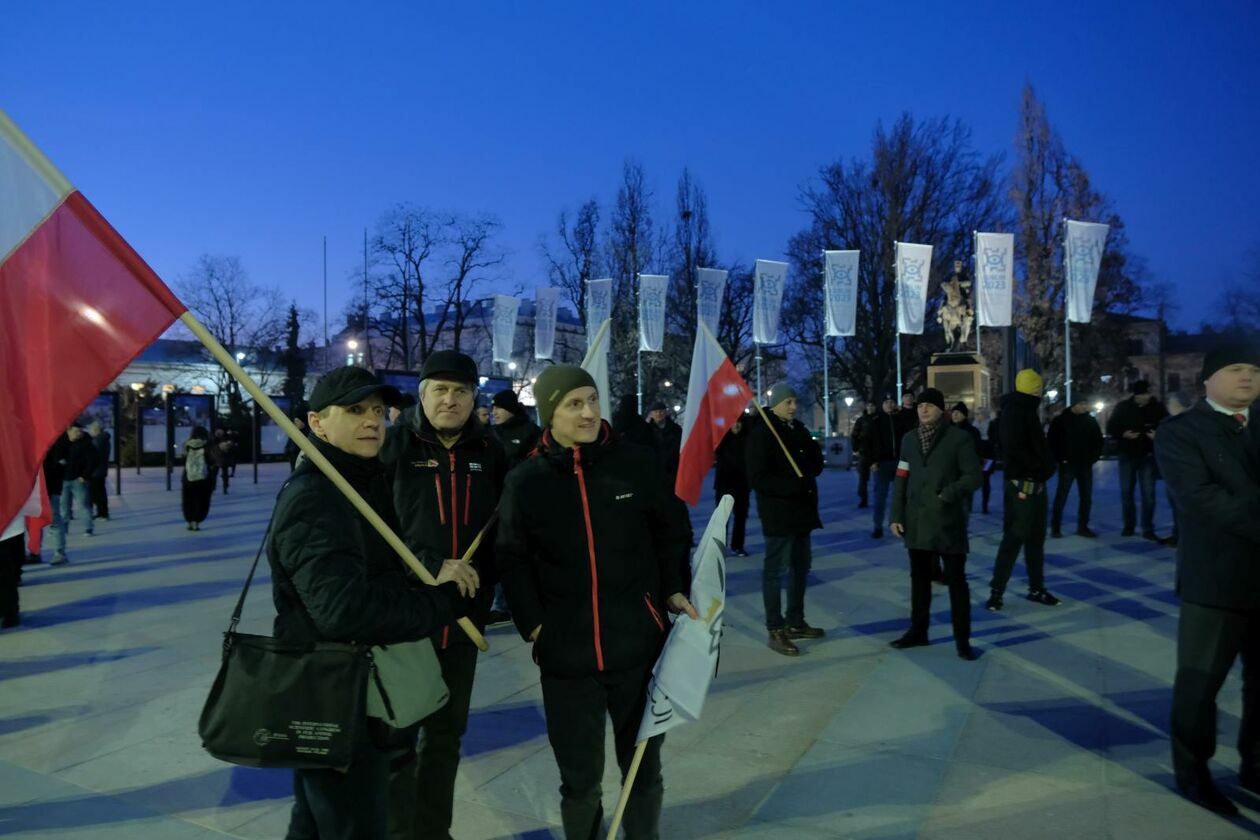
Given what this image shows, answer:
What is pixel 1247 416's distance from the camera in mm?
4676

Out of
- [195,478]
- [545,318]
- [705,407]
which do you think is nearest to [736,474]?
[705,407]

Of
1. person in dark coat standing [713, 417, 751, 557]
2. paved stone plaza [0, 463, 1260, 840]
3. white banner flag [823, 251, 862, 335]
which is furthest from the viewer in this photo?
white banner flag [823, 251, 862, 335]

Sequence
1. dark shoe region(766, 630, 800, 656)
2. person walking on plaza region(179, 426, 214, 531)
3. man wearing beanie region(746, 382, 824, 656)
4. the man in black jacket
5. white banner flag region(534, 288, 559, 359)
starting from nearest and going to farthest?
the man in black jacket → dark shoe region(766, 630, 800, 656) → man wearing beanie region(746, 382, 824, 656) → person walking on plaza region(179, 426, 214, 531) → white banner flag region(534, 288, 559, 359)

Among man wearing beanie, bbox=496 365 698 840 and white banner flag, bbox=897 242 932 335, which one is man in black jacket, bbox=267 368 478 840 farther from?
white banner flag, bbox=897 242 932 335

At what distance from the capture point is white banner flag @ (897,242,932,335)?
27.6 metres

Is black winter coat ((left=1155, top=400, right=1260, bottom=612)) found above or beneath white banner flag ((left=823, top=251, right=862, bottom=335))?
beneath

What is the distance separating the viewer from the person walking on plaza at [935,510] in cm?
643

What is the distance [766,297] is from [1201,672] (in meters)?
25.8

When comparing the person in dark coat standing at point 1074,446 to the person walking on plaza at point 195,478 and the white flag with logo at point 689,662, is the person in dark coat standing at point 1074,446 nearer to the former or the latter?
the white flag with logo at point 689,662

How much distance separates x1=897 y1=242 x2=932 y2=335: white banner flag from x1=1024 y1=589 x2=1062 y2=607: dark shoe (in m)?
20.2

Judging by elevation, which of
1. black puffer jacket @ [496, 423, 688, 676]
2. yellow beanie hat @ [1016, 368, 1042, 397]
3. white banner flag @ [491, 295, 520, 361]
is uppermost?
white banner flag @ [491, 295, 520, 361]

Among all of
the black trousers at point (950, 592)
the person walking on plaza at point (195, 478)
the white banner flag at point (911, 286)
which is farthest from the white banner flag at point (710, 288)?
the black trousers at point (950, 592)

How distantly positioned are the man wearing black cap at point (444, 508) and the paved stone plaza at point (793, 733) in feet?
1.96

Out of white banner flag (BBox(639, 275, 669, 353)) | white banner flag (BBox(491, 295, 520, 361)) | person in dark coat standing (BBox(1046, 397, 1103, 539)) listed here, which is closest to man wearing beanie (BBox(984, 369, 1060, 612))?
person in dark coat standing (BBox(1046, 397, 1103, 539))
